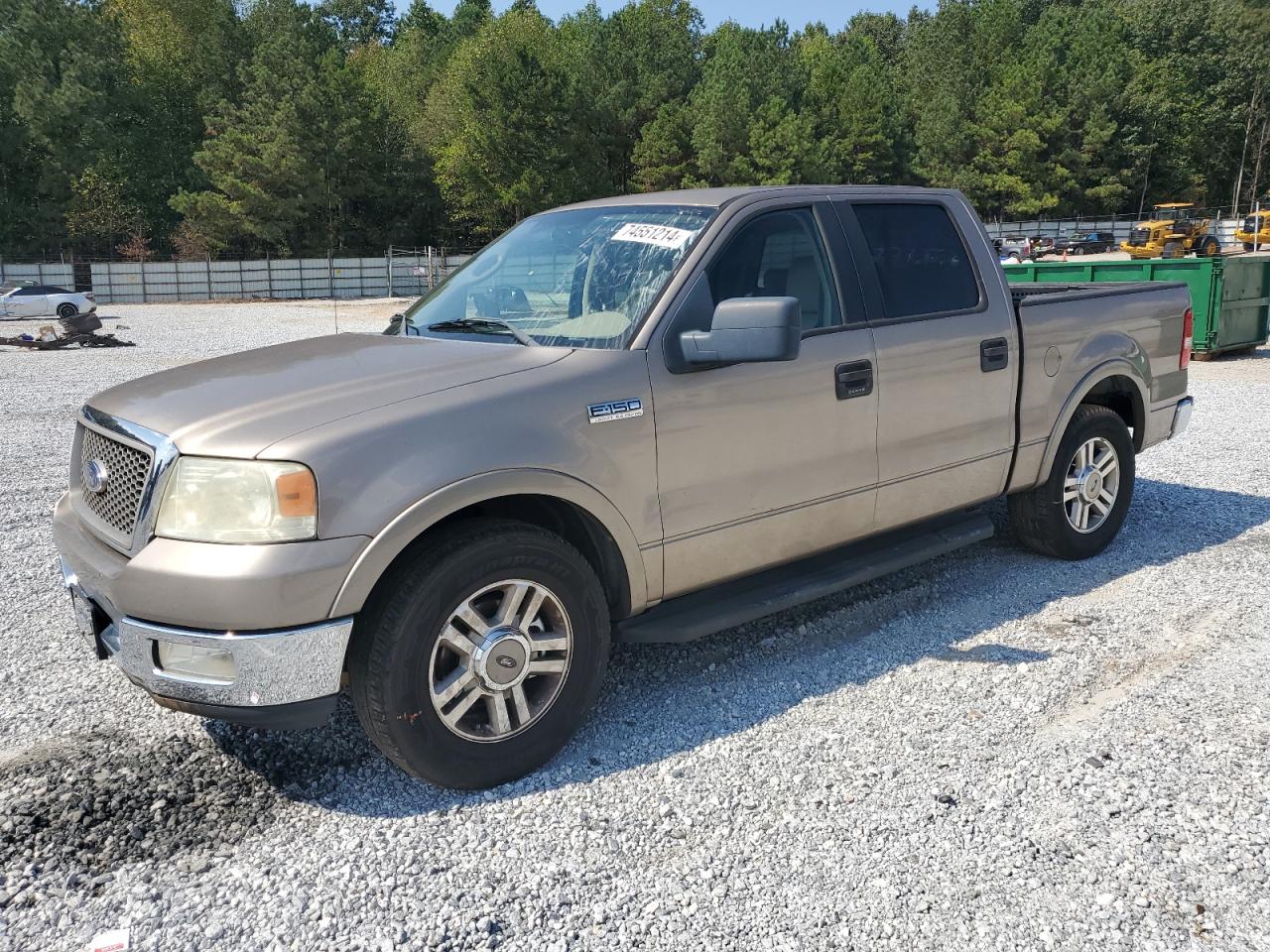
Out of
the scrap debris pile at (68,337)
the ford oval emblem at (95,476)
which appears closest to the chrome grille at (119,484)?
the ford oval emblem at (95,476)

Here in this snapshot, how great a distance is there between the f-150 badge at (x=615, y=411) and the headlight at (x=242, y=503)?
0.97 meters

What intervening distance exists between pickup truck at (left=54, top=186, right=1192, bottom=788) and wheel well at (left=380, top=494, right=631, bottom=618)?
0.04 ft

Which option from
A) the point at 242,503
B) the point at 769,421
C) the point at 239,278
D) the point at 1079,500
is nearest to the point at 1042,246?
the point at 239,278

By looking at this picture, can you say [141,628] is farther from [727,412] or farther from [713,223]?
[713,223]

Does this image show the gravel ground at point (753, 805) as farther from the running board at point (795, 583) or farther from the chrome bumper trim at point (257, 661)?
the chrome bumper trim at point (257, 661)

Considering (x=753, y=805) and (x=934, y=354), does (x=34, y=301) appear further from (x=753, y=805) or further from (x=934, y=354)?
(x=753, y=805)

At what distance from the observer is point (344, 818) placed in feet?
10.9

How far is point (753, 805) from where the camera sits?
11.0 feet

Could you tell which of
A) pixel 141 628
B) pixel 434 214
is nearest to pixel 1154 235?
pixel 434 214

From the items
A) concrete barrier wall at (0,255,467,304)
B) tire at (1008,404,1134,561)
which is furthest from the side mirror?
concrete barrier wall at (0,255,467,304)

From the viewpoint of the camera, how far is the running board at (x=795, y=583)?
386 centimetres

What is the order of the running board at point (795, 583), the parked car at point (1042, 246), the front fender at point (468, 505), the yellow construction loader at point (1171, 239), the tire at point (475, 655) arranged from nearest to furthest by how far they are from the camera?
the front fender at point (468, 505) < the tire at point (475, 655) < the running board at point (795, 583) < the yellow construction loader at point (1171, 239) < the parked car at point (1042, 246)

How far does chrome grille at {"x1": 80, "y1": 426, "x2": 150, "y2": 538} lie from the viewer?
3.25 m

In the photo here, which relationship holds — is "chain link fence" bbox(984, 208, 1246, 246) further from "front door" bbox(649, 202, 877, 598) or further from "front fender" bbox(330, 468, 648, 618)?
"front fender" bbox(330, 468, 648, 618)
